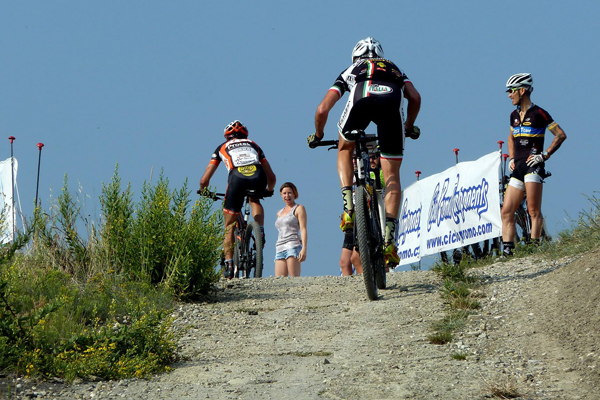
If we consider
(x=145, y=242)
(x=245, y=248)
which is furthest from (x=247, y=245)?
(x=145, y=242)

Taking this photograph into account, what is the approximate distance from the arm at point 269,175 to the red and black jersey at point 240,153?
0.07 m

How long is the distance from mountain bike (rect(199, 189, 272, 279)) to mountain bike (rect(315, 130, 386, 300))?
3422mm

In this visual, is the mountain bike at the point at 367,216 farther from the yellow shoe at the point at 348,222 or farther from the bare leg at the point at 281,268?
the bare leg at the point at 281,268

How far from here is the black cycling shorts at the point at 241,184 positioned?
35.9 feet

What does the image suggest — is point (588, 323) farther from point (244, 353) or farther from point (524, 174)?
point (524, 174)

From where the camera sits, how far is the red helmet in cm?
→ 1122

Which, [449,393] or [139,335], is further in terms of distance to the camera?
[139,335]

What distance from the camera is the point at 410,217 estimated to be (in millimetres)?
16609

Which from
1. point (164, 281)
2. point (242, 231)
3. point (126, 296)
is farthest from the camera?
point (242, 231)

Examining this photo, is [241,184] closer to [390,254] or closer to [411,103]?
[411,103]

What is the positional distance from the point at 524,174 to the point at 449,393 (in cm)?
660

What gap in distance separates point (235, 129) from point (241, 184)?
2.74ft

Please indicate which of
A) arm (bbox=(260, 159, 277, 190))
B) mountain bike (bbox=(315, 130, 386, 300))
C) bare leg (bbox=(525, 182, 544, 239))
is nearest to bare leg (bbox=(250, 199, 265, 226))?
arm (bbox=(260, 159, 277, 190))

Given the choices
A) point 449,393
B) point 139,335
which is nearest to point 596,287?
point 449,393
